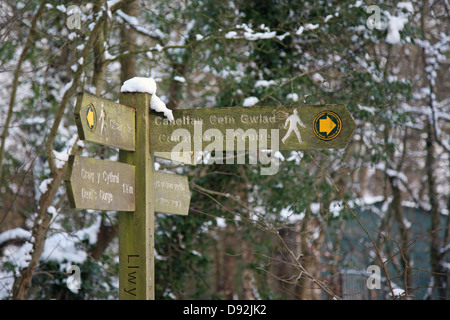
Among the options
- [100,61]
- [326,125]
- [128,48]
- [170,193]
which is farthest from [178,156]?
[128,48]

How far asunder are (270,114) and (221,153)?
12.8 ft

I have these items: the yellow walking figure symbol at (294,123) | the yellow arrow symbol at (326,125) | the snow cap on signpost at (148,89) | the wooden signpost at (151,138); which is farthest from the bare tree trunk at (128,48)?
the yellow arrow symbol at (326,125)

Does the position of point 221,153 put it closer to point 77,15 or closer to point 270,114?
point 77,15

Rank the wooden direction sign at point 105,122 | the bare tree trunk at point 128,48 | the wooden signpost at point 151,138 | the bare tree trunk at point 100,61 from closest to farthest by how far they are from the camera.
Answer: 1. the wooden direction sign at point 105,122
2. the wooden signpost at point 151,138
3. the bare tree trunk at point 100,61
4. the bare tree trunk at point 128,48

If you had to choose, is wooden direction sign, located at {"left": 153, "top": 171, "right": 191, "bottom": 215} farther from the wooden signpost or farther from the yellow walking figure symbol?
the yellow walking figure symbol

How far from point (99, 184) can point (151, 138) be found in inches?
21.4

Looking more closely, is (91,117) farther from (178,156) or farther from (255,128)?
(255,128)

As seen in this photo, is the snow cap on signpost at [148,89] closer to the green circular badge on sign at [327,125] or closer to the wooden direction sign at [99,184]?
the wooden direction sign at [99,184]

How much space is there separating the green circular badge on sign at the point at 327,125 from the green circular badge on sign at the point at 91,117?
4.12 ft

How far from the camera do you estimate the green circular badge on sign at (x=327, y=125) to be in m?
3.10

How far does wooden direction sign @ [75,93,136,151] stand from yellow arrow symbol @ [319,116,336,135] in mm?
1125

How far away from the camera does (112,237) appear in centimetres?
788

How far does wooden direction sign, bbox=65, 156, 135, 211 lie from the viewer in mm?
2646
